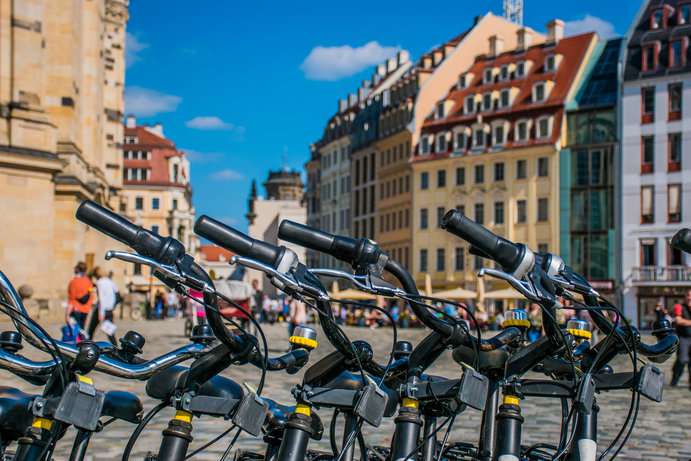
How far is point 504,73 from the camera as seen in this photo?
70812 millimetres

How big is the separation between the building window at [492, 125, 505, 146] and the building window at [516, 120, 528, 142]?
1.26 m

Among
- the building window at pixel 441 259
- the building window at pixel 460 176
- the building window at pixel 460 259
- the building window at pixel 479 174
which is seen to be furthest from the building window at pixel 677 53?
the building window at pixel 441 259

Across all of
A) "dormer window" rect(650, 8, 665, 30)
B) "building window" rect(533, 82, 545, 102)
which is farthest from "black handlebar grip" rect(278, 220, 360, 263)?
"building window" rect(533, 82, 545, 102)

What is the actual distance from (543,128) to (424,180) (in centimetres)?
1111

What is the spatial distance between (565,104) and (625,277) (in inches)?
400

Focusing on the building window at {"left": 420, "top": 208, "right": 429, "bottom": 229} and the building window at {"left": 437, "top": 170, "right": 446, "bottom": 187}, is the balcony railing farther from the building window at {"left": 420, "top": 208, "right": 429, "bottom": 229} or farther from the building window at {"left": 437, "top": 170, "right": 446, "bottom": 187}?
the building window at {"left": 420, "top": 208, "right": 429, "bottom": 229}

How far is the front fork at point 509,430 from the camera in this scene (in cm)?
445

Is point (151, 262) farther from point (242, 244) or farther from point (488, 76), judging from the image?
point (488, 76)

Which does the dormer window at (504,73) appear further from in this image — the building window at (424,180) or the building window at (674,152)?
the building window at (674,152)

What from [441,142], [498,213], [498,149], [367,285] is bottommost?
[367,285]

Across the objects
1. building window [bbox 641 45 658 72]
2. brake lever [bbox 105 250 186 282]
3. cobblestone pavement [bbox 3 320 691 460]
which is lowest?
cobblestone pavement [bbox 3 320 691 460]

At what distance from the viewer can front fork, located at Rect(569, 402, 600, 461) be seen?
4613mm

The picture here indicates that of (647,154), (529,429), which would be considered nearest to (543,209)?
(647,154)

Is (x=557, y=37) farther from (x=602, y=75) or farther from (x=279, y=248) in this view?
(x=279, y=248)
